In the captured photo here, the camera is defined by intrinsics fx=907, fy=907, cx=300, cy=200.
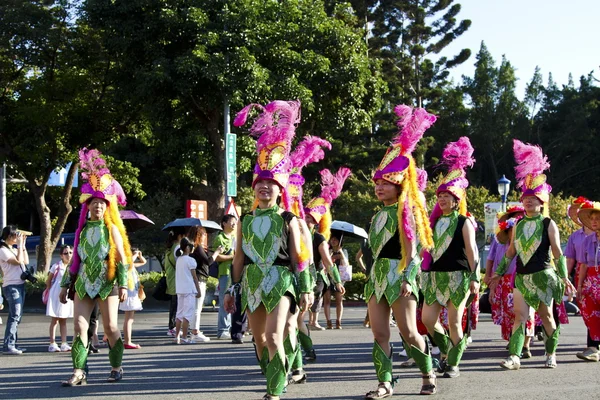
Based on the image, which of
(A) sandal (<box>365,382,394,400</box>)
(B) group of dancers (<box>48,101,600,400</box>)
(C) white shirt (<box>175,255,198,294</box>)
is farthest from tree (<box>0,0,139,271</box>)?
(A) sandal (<box>365,382,394,400</box>)

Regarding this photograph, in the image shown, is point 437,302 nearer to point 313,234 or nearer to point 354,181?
point 313,234

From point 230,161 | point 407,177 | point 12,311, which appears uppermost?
point 230,161

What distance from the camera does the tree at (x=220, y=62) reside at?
25.3 meters

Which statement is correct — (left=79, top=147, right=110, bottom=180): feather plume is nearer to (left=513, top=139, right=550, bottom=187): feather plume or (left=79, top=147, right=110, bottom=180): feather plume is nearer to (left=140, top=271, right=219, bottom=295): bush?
(left=513, top=139, right=550, bottom=187): feather plume

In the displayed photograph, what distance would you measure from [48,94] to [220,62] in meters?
5.46

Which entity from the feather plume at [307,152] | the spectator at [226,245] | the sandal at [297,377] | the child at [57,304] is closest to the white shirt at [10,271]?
the child at [57,304]

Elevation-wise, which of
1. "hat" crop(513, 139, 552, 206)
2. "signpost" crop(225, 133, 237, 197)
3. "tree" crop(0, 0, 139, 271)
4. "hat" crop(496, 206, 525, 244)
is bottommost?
"hat" crop(496, 206, 525, 244)

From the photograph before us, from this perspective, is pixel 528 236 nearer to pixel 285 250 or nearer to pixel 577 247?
pixel 577 247

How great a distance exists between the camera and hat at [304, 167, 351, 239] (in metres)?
11.4

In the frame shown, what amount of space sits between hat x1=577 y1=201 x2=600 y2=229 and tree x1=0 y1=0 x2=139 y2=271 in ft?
61.2

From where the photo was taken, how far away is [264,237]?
7.35m

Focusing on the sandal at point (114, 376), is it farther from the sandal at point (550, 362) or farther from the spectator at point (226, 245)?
the sandal at point (550, 362)

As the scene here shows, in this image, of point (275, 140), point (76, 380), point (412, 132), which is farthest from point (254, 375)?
point (412, 132)

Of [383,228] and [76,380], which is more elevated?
[383,228]
